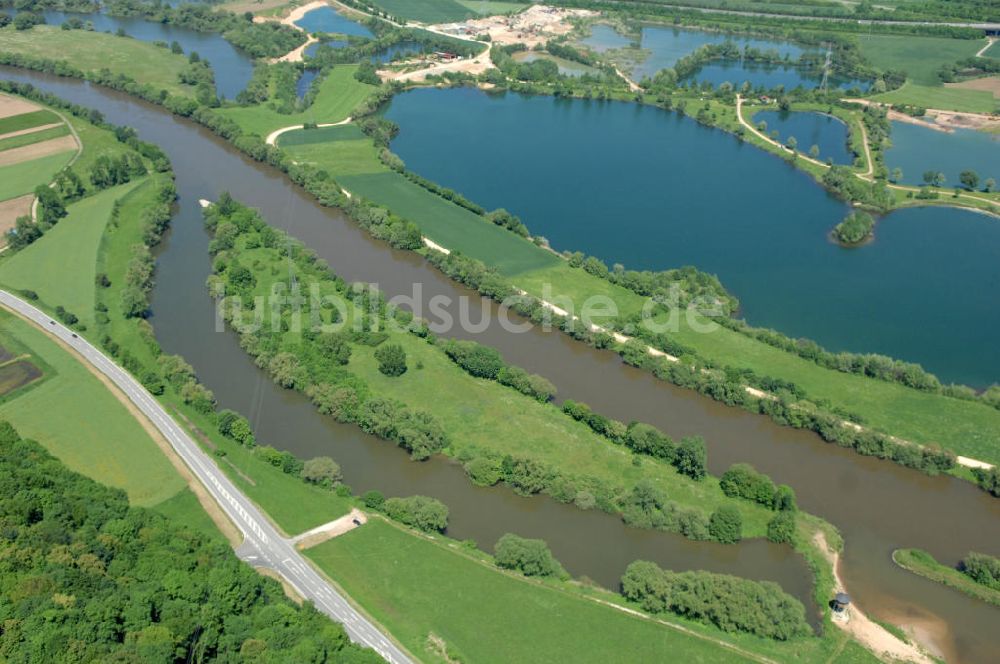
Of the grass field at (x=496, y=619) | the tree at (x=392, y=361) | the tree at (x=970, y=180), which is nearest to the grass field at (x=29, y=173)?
the tree at (x=392, y=361)

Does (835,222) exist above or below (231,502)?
above

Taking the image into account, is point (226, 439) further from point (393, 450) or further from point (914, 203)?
point (914, 203)

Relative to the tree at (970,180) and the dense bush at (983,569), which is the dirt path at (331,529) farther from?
the tree at (970,180)

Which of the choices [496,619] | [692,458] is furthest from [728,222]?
[496,619]

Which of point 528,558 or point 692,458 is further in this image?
point 692,458

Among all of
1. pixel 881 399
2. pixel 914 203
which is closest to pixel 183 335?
pixel 881 399

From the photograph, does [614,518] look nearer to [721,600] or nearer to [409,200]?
[721,600]
